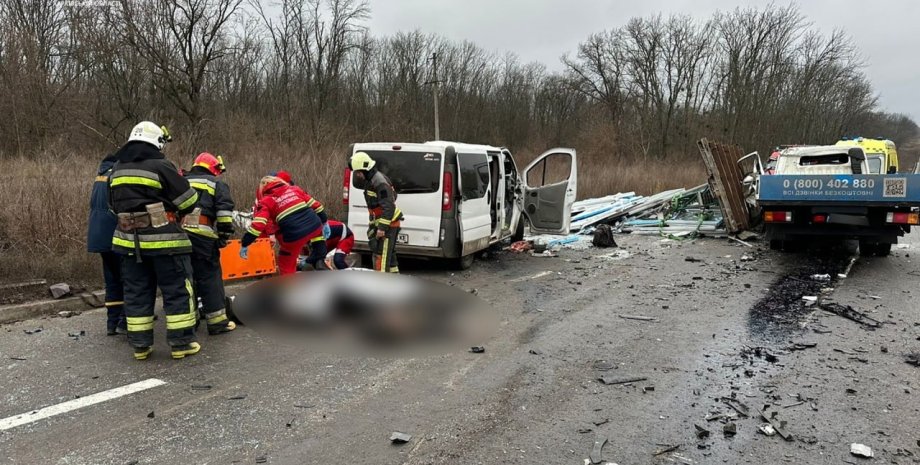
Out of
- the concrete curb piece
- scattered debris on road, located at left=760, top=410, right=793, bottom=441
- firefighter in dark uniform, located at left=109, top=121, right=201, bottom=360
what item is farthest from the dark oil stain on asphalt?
the concrete curb piece

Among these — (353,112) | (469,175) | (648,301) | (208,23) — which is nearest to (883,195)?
(648,301)

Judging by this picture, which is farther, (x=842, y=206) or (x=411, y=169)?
(x=842, y=206)

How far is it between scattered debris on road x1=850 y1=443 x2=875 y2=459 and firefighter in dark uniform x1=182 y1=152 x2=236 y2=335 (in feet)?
15.2

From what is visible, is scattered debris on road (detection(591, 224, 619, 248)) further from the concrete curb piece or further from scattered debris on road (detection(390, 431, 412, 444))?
scattered debris on road (detection(390, 431, 412, 444))

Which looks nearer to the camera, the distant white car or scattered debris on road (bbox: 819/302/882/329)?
scattered debris on road (bbox: 819/302/882/329)

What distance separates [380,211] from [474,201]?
191 cm

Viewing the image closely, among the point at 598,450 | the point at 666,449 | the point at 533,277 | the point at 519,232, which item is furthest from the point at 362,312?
the point at 519,232

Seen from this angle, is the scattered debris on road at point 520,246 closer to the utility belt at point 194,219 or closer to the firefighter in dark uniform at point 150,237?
the utility belt at point 194,219

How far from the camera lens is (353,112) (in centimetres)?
2897

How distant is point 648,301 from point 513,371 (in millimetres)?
2924

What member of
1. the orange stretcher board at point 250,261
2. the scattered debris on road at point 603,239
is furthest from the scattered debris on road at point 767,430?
the scattered debris on road at point 603,239

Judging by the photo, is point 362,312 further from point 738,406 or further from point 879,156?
point 879,156

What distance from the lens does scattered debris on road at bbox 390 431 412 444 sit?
313cm

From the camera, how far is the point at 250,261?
7.42 m
